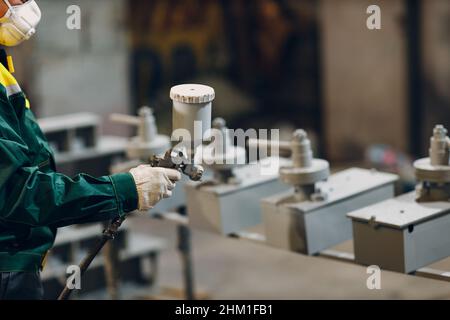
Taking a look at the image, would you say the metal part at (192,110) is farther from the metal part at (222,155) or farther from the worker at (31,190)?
the metal part at (222,155)

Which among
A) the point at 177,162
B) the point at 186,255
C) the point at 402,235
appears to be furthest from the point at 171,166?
the point at 186,255

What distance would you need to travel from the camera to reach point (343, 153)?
27.9 ft

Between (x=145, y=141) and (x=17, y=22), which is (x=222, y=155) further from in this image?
(x=17, y=22)

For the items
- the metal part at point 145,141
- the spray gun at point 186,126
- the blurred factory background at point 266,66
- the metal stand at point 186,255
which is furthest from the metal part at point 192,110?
the blurred factory background at point 266,66

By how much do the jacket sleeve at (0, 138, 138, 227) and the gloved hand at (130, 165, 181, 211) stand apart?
2cm

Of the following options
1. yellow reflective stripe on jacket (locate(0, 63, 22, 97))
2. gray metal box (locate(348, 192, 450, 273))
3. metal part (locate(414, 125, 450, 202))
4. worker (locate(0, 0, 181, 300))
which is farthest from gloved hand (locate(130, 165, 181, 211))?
metal part (locate(414, 125, 450, 202))

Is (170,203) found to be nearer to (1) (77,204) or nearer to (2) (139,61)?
(1) (77,204)

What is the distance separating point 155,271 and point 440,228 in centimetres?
295

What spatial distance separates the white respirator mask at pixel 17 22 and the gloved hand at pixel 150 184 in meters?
0.60

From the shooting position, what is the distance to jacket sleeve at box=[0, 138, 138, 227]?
8.75 ft

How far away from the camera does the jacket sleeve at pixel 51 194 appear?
Result: 267cm

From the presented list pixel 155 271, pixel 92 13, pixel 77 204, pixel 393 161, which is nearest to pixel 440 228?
pixel 77 204

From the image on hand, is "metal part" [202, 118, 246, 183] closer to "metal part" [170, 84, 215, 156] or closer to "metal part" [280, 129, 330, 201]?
"metal part" [280, 129, 330, 201]

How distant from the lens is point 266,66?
8711mm
